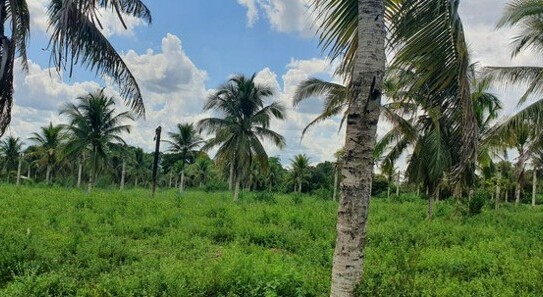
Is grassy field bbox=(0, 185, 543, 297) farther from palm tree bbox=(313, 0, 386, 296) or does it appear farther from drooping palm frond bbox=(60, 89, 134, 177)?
drooping palm frond bbox=(60, 89, 134, 177)

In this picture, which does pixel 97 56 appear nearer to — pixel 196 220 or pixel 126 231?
pixel 126 231

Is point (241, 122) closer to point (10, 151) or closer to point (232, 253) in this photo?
point (232, 253)

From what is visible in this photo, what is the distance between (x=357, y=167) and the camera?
139 inches

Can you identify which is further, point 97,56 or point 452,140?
point 97,56

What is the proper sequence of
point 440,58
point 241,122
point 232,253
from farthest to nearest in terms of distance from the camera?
point 241,122 < point 232,253 < point 440,58

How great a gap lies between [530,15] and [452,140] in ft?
34.5

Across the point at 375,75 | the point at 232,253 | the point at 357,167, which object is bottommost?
the point at 232,253

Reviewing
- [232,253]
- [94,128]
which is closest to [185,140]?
[94,128]

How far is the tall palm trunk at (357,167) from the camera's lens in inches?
139

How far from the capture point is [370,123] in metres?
3.54

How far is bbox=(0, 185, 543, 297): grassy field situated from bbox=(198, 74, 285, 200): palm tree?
9.20m

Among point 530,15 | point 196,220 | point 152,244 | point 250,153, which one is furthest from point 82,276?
point 250,153

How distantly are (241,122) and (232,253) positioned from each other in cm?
1634

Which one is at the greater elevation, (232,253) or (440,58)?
(440,58)
